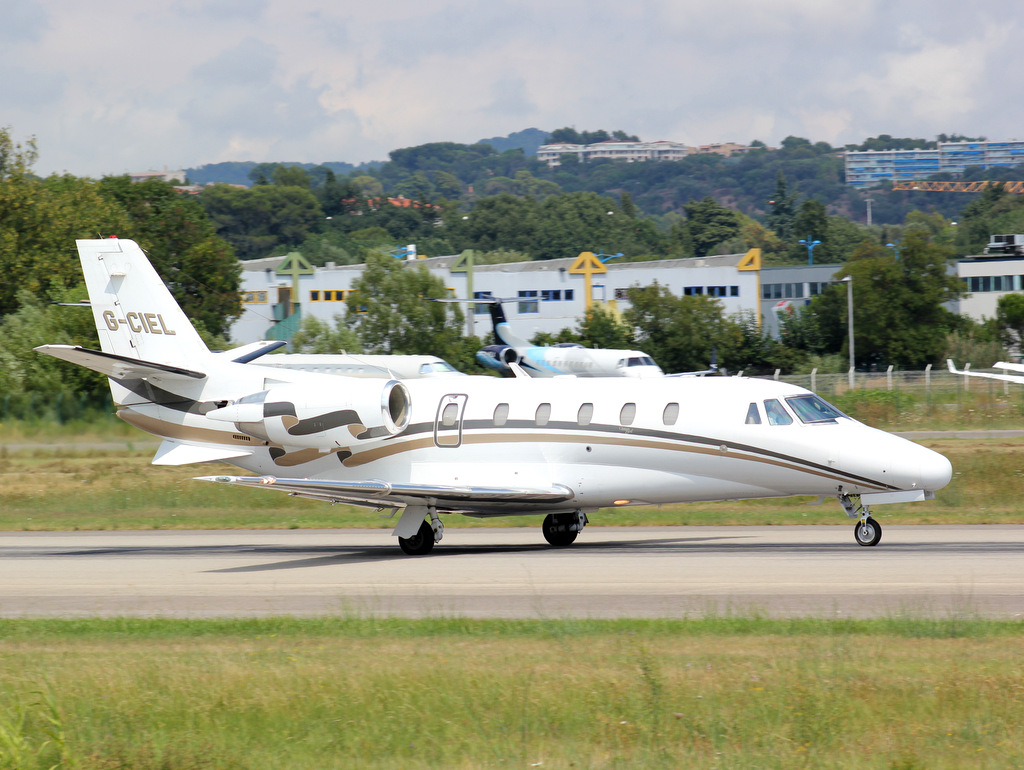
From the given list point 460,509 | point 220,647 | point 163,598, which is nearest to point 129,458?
point 460,509

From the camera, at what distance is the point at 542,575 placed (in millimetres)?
18328

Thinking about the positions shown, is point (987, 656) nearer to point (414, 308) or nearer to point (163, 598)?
point (163, 598)

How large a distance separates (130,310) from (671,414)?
11.6 meters

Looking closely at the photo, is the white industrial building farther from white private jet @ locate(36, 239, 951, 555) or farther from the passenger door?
the passenger door

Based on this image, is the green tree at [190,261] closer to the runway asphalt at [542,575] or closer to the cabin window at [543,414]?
the runway asphalt at [542,575]

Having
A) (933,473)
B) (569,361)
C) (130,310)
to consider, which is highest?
(130,310)

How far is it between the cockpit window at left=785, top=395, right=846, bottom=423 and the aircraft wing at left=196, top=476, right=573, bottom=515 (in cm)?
427

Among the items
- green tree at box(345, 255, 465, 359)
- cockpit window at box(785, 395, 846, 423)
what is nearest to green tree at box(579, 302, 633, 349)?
green tree at box(345, 255, 465, 359)

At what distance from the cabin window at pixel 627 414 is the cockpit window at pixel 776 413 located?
232cm

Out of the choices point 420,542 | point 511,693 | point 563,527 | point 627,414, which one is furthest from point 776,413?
point 511,693

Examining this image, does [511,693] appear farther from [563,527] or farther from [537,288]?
[537,288]

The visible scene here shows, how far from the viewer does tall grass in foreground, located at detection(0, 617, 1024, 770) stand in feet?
28.6

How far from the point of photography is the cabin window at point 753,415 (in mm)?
20453

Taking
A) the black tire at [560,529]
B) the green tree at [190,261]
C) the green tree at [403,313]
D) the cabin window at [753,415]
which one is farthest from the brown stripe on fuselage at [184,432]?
the green tree at [190,261]
